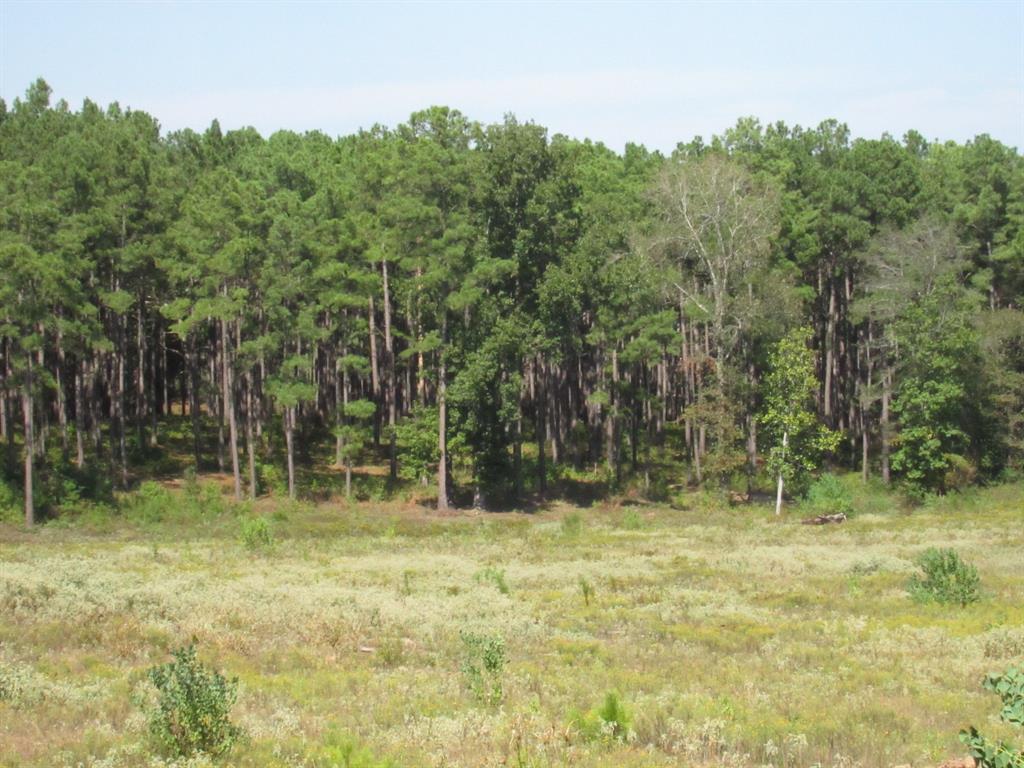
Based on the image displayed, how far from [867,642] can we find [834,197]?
49374 millimetres

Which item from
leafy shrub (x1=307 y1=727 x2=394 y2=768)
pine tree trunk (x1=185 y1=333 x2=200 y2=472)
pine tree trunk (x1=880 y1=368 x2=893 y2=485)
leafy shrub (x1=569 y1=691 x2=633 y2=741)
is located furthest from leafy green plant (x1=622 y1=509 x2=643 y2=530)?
leafy shrub (x1=307 y1=727 x2=394 y2=768)

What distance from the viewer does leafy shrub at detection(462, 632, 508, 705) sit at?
53.4 feet

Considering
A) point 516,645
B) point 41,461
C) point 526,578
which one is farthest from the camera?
point 41,461

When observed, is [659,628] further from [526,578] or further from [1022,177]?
→ [1022,177]

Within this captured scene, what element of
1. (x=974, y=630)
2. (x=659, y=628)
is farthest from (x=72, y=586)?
(x=974, y=630)

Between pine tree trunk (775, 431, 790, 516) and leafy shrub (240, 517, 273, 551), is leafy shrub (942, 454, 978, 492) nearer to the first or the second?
pine tree trunk (775, 431, 790, 516)

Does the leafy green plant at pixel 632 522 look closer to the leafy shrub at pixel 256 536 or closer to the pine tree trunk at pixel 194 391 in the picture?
the leafy shrub at pixel 256 536

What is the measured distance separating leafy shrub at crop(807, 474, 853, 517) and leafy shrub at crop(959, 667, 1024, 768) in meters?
41.9

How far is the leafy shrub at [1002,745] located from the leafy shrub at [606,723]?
476 centimetres

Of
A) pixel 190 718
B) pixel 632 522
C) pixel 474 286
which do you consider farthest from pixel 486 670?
pixel 474 286

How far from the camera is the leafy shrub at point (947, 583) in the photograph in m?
25.5

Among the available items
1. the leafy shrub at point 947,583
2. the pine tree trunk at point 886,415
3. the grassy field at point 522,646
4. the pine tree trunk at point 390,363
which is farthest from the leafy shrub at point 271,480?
the leafy shrub at point 947,583

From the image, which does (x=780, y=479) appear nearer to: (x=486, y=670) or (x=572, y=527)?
(x=572, y=527)

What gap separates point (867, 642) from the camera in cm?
2144
